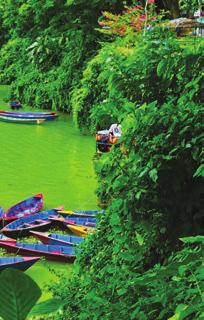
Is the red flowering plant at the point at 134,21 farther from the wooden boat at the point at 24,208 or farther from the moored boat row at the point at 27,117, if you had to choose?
the moored boat row at the point at 27,117

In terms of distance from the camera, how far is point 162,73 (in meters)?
3.48

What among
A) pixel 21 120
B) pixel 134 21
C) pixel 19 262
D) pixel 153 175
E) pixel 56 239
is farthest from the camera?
pixel 21 120

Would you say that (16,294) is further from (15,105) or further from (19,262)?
(15,105)

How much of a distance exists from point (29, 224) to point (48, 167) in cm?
354

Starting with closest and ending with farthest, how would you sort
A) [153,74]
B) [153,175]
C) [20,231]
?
[153,175]
[153,74]
[20,231]

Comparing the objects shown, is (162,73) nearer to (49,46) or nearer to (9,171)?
(9,171)

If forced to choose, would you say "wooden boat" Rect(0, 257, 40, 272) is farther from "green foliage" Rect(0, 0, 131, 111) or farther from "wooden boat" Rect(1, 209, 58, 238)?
"green foliage" Rect(0, 0, 131, 111)

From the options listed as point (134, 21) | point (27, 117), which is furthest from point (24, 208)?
point (27, 117)

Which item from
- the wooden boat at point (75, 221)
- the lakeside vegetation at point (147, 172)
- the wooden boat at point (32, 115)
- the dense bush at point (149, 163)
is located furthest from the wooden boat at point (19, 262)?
the wooden boat at point (32, 115)

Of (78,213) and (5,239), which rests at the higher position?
(78,213)

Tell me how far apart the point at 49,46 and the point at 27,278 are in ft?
63.9

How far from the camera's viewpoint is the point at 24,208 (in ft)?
28.5

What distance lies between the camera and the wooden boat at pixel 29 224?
25.2ft

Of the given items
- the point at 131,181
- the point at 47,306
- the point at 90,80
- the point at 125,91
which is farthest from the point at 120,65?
the point at 90,80
